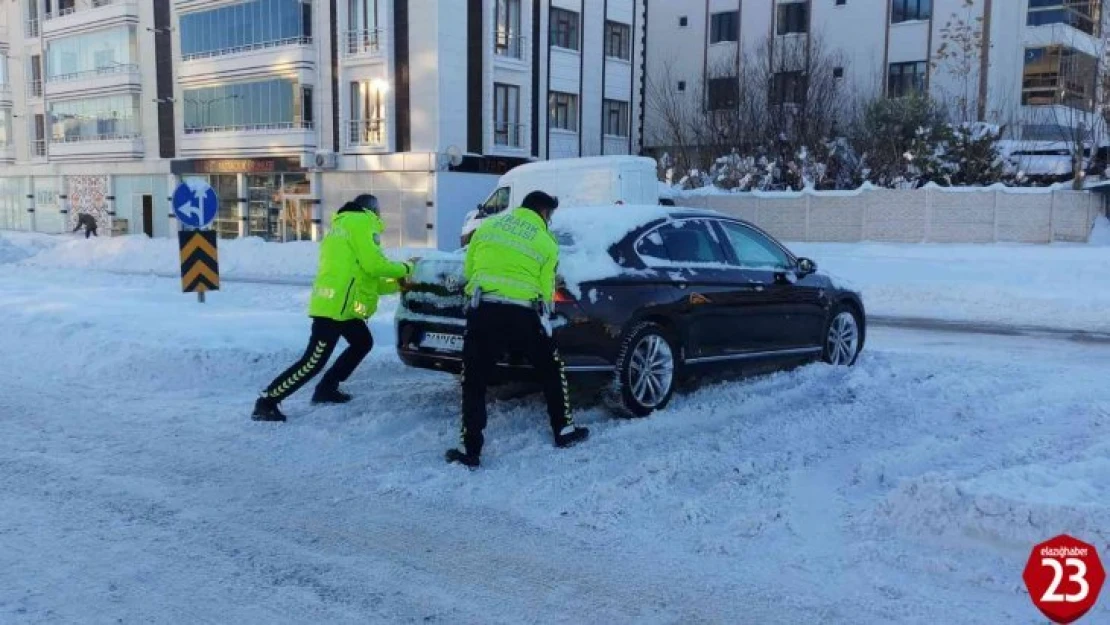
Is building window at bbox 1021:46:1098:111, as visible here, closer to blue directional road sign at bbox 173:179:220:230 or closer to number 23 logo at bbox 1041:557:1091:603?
blue directional road sign at bbox 173:179:220:230

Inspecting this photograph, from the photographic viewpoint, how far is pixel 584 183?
2180cm

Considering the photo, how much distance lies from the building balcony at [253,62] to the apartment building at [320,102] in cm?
7

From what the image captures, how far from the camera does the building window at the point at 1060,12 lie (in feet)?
115

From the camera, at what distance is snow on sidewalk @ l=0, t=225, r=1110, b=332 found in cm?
1538

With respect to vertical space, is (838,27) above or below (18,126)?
above

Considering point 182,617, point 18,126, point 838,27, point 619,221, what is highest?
point 838,27

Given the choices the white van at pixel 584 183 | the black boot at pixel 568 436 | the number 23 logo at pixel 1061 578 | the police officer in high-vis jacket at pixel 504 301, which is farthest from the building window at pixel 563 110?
the number 23 logo at pixel 1061 578

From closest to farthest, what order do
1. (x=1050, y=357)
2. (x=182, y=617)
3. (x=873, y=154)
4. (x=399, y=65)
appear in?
(x=182, y=617) < (x=1050, y=357) < (x=873, y=154) < (x=399, y=65)

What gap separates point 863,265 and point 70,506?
18.7 meters

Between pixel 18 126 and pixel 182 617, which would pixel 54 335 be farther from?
pixel 18 126

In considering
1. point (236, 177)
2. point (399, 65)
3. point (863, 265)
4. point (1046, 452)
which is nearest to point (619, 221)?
point (1046, 452)

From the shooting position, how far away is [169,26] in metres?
41.1

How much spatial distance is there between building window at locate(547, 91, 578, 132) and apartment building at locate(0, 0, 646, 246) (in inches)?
3.1

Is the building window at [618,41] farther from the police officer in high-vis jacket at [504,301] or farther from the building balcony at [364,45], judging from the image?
the police officer in high-vis jacket at [504,301]
